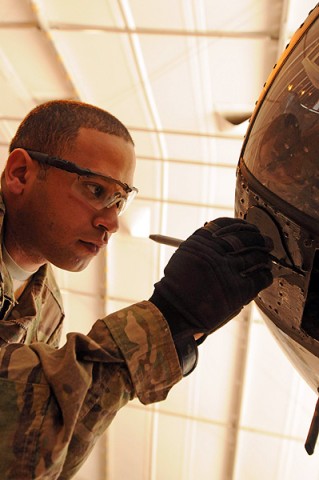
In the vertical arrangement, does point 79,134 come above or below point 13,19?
below

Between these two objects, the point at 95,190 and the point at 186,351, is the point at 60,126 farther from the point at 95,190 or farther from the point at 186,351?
the point at 186,351

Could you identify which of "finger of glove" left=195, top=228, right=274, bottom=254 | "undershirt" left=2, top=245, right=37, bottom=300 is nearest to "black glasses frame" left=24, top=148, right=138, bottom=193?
"undershirt" left=2, top=245, right=37, bottom=300

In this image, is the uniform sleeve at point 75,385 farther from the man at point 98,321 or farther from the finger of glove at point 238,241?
the finger of glove at point 238,241

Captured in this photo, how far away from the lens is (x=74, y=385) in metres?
1.18

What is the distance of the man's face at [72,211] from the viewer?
1.74 meters

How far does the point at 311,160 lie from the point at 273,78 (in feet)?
1.48

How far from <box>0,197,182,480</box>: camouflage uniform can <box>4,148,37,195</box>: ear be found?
69 centimetres

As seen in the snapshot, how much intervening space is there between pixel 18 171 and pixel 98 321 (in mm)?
764

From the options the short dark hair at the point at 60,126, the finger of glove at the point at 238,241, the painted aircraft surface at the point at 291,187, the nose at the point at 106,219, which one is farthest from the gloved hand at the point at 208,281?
the short dark hair at the point at 60,126

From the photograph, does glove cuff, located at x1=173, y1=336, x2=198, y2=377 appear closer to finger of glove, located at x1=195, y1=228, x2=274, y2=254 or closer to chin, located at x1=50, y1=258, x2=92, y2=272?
finger of glove, located at x1=195, y1=228, x2=274, y2=254

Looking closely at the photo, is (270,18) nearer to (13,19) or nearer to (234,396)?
(13,19)

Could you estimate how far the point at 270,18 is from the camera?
460 cm

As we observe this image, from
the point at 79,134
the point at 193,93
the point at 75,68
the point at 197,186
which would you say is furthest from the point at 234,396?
the point at 79,134

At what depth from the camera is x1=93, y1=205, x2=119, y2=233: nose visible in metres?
1.75
